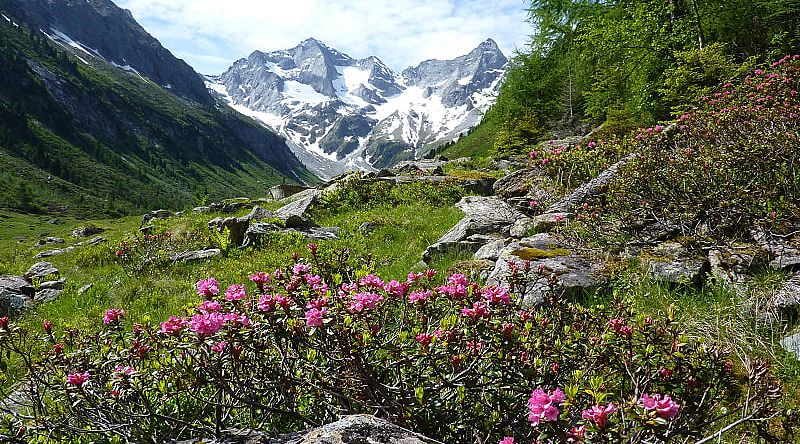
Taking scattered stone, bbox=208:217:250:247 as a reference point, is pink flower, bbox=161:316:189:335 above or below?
above

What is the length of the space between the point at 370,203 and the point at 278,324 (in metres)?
13.5

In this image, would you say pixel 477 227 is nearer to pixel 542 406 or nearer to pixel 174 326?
pixel 174 326

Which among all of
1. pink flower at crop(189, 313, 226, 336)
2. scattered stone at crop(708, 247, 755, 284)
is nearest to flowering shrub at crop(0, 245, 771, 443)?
pink flower at crop(189, 313, 226, 336)

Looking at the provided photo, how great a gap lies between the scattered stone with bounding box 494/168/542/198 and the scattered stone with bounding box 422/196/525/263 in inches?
52.8

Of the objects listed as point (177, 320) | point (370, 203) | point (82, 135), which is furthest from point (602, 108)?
point (82, 135)

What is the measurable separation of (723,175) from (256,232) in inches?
397

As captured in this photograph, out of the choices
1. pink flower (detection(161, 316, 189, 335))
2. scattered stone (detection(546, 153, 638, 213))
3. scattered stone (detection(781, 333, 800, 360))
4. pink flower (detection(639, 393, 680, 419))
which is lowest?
scattered stone (detection(781, 333, 800, 360))

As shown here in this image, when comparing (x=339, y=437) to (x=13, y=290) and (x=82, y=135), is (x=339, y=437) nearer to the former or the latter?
(x=13, y=290)

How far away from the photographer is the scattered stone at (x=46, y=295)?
8992 mm

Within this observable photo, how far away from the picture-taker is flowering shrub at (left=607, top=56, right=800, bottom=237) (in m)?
5.85

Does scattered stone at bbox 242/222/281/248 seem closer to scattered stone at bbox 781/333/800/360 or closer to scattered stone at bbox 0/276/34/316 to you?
scattered stone at bbox 0/276/34/316

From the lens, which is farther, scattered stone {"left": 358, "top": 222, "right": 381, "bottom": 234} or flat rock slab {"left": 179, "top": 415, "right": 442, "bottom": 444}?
scattered stone {"left": 358, "top": 222, "right": 381, "bottom": 234}

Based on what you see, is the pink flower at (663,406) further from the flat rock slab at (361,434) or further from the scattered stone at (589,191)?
the scattered stone at (589,191)

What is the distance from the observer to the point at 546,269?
522 centimetres
